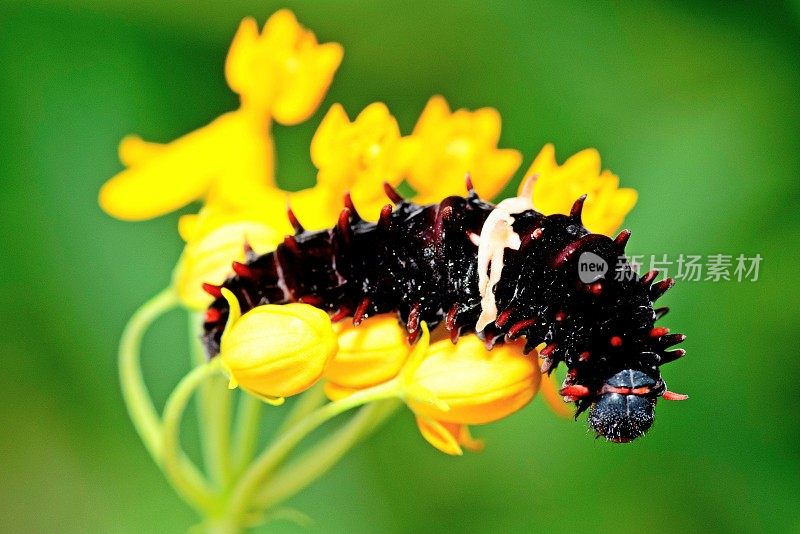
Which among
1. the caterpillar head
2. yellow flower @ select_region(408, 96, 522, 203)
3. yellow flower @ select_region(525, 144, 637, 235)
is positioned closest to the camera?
the caterpillar head

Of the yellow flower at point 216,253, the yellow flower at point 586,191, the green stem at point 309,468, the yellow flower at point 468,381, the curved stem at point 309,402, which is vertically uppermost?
the yellow flower at point 586,191

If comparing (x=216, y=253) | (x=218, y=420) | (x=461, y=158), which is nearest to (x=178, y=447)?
(x=218, y=420)

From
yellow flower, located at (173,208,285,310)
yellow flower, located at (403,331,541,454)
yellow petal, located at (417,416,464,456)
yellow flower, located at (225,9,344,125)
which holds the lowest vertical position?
yellow petal, located at (417,416,464,456)

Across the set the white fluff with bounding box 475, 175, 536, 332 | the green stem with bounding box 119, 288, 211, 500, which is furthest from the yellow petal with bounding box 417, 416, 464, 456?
the green stem with bounding box 119, 288, 211, 500

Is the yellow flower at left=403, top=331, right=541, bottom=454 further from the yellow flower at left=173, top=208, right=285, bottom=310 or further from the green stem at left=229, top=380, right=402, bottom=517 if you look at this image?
the yellow flower at left=173, top=208, right=285, bottom=310

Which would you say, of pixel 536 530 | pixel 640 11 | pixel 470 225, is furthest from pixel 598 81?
pixel 470 225

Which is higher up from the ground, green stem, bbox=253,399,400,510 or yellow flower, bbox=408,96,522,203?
yellow flower, bbox=408,96,522,203

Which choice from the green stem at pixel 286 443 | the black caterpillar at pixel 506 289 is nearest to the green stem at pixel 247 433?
the green stem at pixel 286 443

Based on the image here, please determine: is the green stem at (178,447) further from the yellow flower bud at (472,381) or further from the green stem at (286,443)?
the yellow flower bud at (472,381)

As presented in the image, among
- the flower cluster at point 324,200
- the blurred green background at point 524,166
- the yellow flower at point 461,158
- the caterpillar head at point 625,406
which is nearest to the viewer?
the caterpillar head at point 625,406
